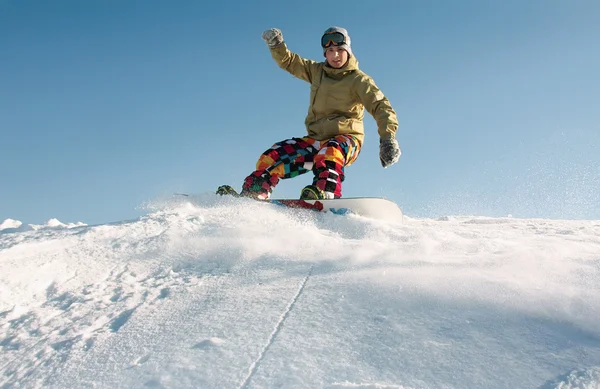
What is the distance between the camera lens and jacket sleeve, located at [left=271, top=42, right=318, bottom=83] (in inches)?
181

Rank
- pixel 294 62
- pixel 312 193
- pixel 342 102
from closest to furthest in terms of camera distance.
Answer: pixel 312 193
pixel 342 102
pixel 294 62

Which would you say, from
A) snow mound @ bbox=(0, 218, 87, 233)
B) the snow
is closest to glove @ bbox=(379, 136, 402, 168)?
the snow

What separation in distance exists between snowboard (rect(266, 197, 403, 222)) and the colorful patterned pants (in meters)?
0.29

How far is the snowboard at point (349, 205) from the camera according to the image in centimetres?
329

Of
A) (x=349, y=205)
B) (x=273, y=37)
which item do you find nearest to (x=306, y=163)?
(x=349, y=205)

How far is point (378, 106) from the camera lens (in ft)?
13.0

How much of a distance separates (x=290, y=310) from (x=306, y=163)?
2923 millimetres

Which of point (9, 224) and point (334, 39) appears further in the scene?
point (334, 39)

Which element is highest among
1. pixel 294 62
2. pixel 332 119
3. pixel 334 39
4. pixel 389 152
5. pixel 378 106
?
pixel 334 39

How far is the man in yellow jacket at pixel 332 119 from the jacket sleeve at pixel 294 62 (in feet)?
0.43

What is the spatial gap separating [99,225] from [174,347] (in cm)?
154

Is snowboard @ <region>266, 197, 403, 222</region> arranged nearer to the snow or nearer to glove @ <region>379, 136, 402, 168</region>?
glove @ <region>379, 136, 402, 168</region>

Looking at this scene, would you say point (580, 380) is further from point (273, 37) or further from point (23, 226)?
point (273, 37)

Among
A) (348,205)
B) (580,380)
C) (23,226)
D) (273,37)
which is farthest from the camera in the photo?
(273,37)
